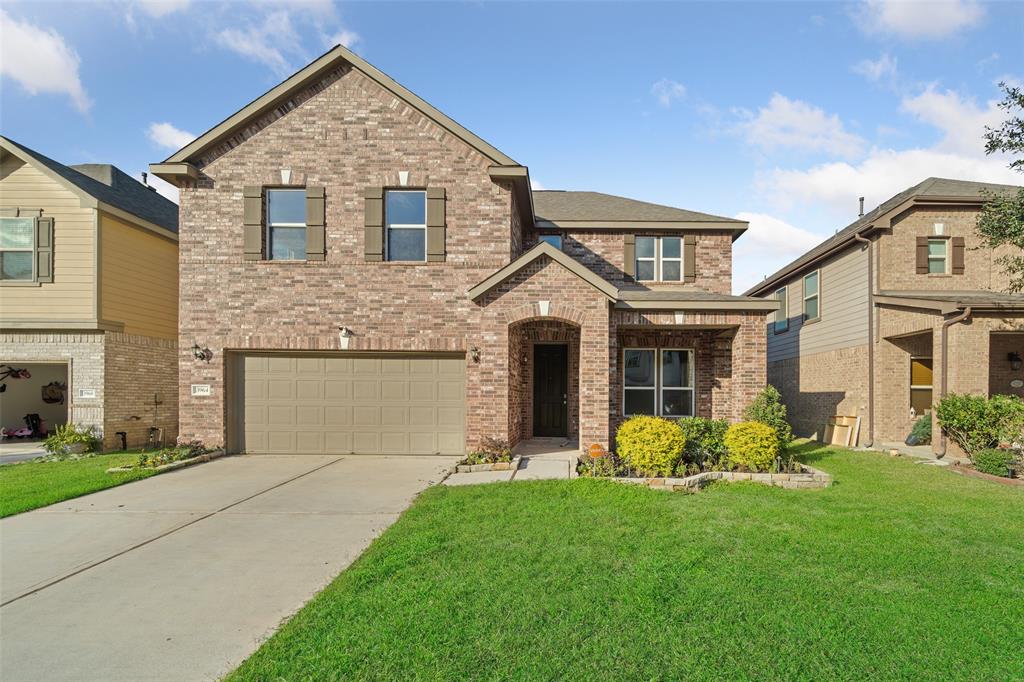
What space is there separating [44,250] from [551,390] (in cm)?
1246

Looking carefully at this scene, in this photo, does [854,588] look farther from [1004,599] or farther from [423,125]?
[423,125]

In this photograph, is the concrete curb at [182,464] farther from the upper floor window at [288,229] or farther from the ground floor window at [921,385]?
the ground floor window at [921,385]

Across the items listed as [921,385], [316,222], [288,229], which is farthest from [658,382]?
[288,229]

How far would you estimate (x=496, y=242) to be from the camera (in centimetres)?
1159

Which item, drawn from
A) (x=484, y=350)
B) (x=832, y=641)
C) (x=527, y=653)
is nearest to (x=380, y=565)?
(x=527, y=653)

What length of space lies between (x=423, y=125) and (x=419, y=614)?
1032 cm

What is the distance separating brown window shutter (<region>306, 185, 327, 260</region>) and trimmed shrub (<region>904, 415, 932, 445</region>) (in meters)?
14.9

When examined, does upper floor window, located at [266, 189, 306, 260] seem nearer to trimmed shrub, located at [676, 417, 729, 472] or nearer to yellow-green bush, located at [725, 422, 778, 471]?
trimmed shrub, located at [676, 417, 729, 472]

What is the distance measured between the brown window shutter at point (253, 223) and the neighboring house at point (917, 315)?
14845mm

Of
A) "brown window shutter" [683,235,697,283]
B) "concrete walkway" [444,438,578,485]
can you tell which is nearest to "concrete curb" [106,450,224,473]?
"concrete walkway" [444,438,578,485]

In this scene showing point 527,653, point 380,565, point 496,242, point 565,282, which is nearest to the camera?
point 527,653

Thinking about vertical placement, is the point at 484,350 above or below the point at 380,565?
above

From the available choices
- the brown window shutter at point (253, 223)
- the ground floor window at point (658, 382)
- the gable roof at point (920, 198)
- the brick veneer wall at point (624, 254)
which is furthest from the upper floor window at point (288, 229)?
the gable roof at point (920, 198)

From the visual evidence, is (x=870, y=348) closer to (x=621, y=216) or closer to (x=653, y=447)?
(x=621, y=216)
